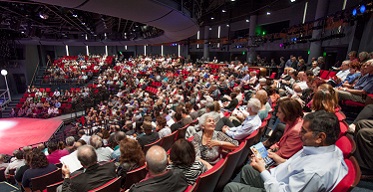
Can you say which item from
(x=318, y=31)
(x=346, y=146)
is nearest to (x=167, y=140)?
(x=346, y=146)

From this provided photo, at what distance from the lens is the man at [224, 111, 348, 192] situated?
0.99 metres

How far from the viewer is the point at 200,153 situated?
6.86 feet

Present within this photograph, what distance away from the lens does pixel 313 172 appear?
3.25ft

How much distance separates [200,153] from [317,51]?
29.2 feet

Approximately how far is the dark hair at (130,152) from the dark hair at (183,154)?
0.66 meters

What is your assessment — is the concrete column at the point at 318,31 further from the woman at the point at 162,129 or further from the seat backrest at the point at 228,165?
the seat backrest at the point at 228,165

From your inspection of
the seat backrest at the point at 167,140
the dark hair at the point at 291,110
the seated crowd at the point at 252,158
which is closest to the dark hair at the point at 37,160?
the seated crowd at the point at 252,158

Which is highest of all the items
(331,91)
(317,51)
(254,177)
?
(317,51)

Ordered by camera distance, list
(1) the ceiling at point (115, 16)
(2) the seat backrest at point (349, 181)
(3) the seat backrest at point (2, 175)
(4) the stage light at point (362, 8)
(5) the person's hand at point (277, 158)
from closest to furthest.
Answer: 1. (2) the seat backrest at point (349, 181)
2. (5) the person's hand at point (277, 158)
3. (3) the seat backrest at point (2, 175)
4. (1) the ceiling at point (115, 16)
5. (4) the stage light at point (362, 8)

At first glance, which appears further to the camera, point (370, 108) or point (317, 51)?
point (317, 51)

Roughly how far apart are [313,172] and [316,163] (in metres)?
0.07

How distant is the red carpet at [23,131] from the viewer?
708 centimetres

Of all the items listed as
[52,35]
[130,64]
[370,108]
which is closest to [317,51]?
[370,108]

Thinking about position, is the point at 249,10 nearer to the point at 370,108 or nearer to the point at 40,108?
the point at 370,108
